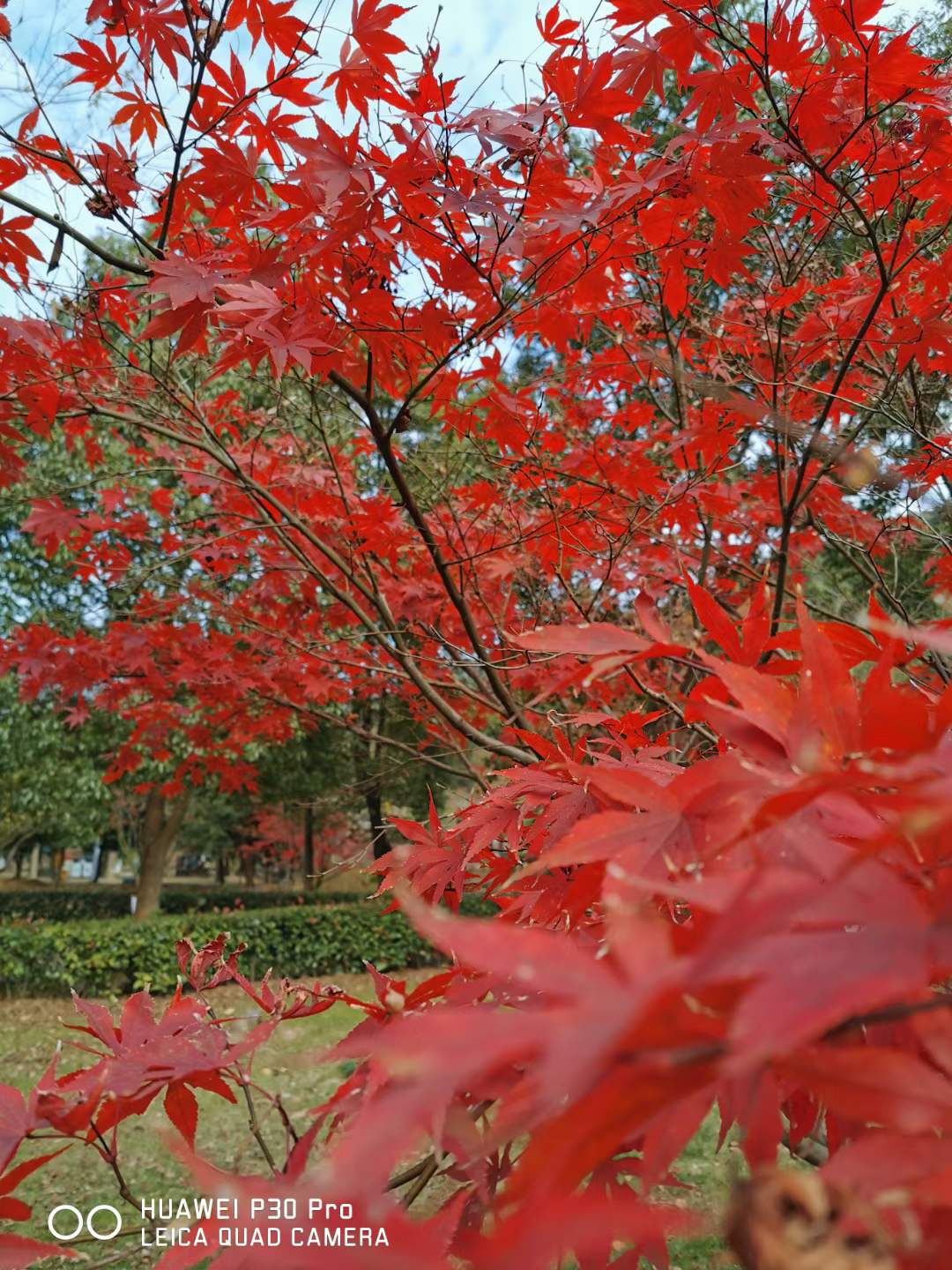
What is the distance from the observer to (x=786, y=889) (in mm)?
416

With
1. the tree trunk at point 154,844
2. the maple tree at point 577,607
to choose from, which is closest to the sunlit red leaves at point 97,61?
the maple tree at point 577,607

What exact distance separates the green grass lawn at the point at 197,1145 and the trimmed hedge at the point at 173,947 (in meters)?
0.77

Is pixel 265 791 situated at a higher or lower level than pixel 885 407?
lower

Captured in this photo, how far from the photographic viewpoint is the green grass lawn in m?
3.79

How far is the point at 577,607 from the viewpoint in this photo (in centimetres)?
272

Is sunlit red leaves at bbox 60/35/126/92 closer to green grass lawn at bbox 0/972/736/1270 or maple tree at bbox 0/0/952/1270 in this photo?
maple tree at bbox 0/0/952/1270

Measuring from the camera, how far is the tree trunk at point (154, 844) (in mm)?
12008

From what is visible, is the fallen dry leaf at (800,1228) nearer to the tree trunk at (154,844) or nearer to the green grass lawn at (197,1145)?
the green grass lawn at (197,1145)

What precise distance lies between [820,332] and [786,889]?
246cm

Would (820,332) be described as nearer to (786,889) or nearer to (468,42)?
(468,42)

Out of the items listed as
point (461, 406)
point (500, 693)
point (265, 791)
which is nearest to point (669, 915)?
point (500, 693)

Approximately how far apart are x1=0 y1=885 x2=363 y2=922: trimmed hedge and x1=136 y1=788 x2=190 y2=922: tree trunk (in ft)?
2.49

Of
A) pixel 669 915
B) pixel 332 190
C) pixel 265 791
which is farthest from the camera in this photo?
pixel 265 791

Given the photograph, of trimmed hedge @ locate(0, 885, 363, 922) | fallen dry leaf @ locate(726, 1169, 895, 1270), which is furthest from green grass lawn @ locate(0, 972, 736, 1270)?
trimmed hedge @ locate(0, 885, 363, 922)
